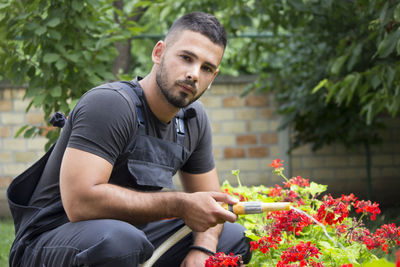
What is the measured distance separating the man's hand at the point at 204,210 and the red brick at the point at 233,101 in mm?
3870

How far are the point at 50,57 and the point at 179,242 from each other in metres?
1.55

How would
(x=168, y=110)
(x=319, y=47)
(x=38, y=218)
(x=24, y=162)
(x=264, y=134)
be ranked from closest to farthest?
(x=38, y=218) < (x=168, y=110) < (x=319, y=47) < (x=24, y=162) < (x=264, y=134)

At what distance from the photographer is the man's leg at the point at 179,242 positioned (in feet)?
8.04

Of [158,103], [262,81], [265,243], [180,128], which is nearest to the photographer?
[265,243]

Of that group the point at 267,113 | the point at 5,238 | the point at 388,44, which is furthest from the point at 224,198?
the point at 267,113

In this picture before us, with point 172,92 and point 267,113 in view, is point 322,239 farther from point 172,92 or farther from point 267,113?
point 267,113

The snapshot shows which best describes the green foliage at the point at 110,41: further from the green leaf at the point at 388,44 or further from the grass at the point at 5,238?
the grass at the point at 5,238

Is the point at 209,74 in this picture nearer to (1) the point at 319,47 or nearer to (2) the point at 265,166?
(1) the point at 319,47

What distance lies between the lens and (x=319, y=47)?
16.4ft

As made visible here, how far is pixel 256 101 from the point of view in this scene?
593 centimetres

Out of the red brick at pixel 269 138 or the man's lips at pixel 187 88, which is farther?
the red brick at pixel 269 138

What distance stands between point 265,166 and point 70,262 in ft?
13.8

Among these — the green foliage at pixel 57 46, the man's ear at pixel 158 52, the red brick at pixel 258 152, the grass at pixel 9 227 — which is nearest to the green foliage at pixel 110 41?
the green foliage at pixel 57 46

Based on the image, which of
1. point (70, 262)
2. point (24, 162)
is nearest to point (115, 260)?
point (70, 262)
